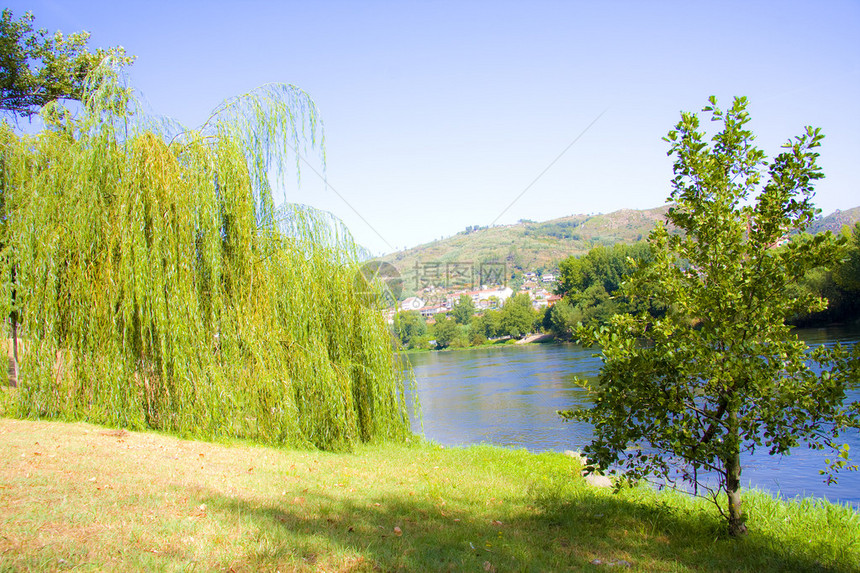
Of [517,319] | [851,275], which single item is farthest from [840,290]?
[517,319]

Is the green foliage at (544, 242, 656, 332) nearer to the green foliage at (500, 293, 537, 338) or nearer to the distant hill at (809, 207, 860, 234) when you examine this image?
the green foliage at (500, 293, 537, 338)

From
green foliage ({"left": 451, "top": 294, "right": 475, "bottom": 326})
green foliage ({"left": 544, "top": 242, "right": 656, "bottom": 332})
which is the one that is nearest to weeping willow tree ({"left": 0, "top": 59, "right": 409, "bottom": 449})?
green foliage ({"left": 544, "top": 242, "right": 656, "bottom": 332})

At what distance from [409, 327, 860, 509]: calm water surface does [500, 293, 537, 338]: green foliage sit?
31.3m

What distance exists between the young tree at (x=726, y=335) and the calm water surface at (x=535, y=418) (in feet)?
14.1

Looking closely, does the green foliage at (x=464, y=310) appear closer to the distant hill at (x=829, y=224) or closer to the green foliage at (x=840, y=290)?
the distant hill at (x=829, y=224)

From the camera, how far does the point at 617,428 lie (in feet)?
18.6

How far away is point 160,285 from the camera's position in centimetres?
880

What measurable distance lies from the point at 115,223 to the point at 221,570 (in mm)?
7045

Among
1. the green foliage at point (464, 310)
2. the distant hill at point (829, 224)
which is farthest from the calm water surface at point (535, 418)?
the green foliage at point (464, 310)

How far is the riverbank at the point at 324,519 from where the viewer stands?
13.1ft

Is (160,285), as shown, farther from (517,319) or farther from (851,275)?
(517,319)

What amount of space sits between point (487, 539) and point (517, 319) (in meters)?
66.6

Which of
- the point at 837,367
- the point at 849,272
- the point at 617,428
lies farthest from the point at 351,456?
the point at 849,272

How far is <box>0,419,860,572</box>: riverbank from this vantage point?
4.01m
